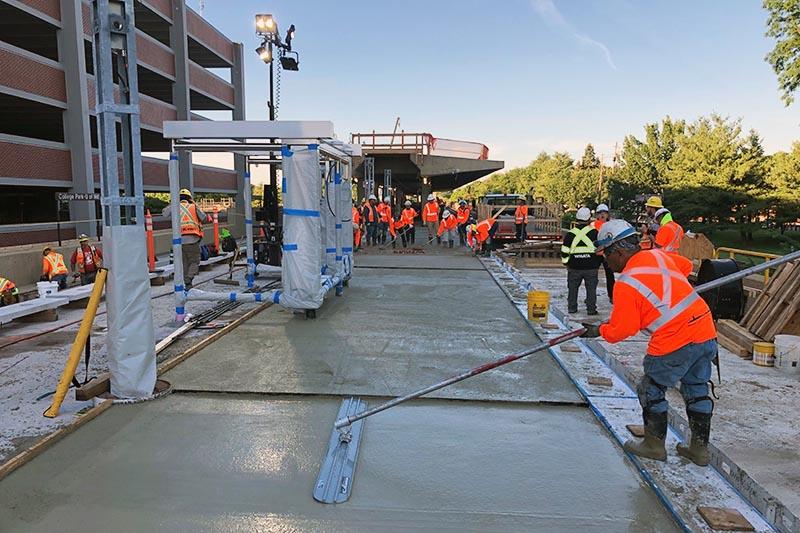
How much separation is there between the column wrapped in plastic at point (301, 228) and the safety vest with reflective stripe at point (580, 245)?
3.94m

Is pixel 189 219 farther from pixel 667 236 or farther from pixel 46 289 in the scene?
pixel 667 236

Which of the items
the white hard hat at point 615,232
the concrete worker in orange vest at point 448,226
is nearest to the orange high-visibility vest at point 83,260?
the white hard hat at point 615,232

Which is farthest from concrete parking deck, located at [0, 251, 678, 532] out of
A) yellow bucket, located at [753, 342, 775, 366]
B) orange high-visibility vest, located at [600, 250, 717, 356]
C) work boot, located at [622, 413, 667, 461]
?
yellow bucket, located at [753, 342, 775, 366]

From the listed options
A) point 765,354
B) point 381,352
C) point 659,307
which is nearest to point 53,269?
point 381,352

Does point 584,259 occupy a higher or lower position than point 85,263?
higher

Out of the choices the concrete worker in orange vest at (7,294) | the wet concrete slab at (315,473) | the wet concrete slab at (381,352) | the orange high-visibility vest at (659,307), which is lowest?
the wet concrete slab at (315,473)

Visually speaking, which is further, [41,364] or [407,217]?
[407,217]

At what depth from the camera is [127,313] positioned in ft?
15.0

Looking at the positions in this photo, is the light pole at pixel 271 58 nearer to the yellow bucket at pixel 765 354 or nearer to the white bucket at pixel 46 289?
the white bucket at pixel 46 289

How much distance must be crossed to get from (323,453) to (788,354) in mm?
5006

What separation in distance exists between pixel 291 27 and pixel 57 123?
14.9m

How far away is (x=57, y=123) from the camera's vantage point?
902 inches

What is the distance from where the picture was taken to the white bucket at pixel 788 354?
567 cm

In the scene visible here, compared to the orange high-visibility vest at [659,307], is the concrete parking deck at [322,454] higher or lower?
lower
